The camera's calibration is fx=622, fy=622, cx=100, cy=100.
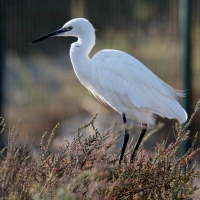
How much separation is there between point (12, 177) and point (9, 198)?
13 centimetres

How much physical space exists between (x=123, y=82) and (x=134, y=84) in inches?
2.7

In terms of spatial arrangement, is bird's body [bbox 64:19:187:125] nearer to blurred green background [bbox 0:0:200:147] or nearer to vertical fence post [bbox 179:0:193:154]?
vertical fence post [bbox 179:0:193:154]

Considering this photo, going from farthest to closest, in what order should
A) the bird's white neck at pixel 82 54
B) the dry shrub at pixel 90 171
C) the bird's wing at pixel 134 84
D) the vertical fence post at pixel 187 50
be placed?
the vertical fence post at pixel 187 50 → the bird's white neck at pixel 82 54 → the bird's wing at pixel 134 84 → the dry shrub at pixel 90 171

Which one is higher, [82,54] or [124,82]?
[82,54]

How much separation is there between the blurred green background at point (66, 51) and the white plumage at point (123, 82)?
165cm

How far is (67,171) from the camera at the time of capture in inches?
99.3

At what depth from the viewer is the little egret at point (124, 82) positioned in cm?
373

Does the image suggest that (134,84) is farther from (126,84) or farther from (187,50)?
(187,50)

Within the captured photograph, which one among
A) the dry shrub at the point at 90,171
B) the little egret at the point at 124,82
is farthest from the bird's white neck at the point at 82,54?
the dry shrub at the point at 90,171

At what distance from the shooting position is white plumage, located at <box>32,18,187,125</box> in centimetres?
373

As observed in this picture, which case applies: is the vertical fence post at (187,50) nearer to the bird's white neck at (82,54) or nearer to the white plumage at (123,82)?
the white plumage at (123,82)

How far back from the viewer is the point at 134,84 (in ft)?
12.4

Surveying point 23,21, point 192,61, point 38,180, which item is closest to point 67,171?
point 38,180

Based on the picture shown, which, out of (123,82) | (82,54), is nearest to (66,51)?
(82,54)
